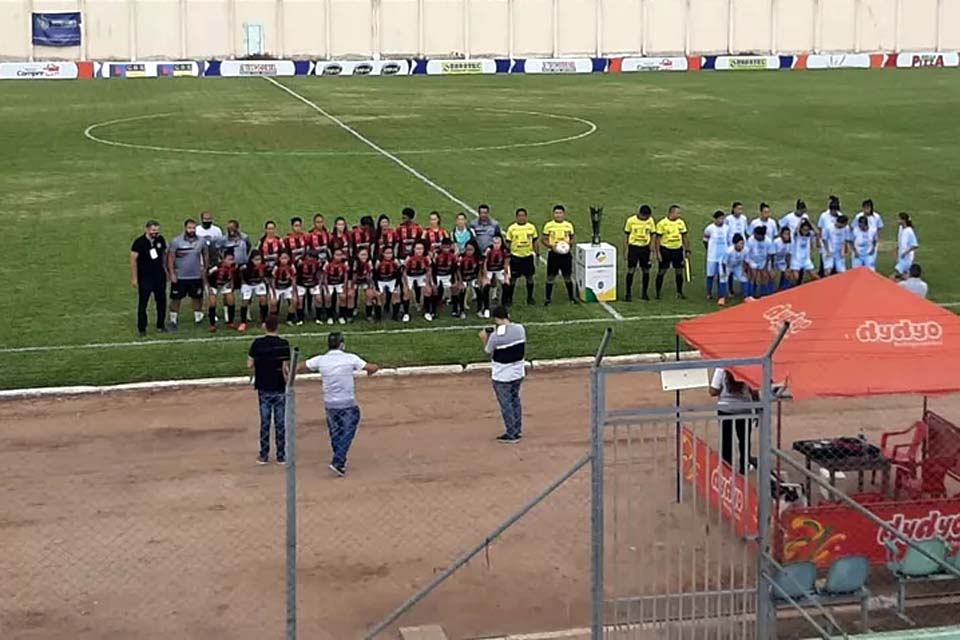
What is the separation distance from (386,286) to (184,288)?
3163 mm

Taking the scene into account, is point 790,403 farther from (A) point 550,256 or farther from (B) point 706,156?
(B) point 706,156

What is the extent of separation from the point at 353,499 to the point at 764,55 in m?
81.7

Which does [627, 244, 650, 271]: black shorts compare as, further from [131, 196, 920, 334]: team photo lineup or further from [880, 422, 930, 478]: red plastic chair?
[880, 422, 930, 478]: red plastic chair

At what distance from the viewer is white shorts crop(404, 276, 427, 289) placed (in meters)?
24.6

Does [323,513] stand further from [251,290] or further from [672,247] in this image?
[672,247]

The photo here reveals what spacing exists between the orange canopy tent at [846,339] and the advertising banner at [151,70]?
69639 mm

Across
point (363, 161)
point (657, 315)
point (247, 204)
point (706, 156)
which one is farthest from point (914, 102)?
point (657, 315)

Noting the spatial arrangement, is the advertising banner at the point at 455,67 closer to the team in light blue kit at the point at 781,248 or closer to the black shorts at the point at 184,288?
the team in light blue kit at the point at 781,248

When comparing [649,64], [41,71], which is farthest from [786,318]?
[649,64]

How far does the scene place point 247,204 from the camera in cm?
3681

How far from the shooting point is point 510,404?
18391mm

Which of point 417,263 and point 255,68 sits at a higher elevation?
point 255,68

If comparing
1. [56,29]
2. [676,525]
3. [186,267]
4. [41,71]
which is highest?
[56,29]

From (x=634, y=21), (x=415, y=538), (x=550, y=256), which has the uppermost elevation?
(x=634, y=21)
